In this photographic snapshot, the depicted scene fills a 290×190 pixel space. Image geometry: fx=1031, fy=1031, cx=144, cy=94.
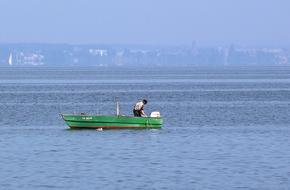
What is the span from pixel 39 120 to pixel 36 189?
37436mm

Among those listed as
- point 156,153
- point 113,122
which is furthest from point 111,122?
point 156,153

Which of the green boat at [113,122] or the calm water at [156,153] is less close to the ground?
the green boat at [113,122]

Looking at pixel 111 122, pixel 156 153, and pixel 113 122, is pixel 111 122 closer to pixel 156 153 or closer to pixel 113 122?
pixel 113 122

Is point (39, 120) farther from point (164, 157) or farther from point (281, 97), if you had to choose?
point (281, 97)

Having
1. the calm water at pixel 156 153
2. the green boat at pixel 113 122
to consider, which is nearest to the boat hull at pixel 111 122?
the green boat at pixel 113 122

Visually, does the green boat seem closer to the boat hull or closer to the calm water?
the boat hull

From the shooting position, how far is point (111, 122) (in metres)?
63.5

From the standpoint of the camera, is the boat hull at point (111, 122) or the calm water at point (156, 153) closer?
the calm water at point (156, 153)

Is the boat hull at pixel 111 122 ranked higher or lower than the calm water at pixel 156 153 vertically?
higher

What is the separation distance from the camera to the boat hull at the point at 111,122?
6297cm

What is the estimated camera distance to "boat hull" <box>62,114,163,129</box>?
2479 inches

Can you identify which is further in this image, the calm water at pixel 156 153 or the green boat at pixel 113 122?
the green boat at pixel 113 122

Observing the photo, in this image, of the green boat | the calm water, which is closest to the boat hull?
the green boat

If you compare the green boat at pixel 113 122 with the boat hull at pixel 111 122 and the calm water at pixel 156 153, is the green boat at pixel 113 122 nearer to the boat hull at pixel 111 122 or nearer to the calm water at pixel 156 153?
the boat hull at pixel 111 122
